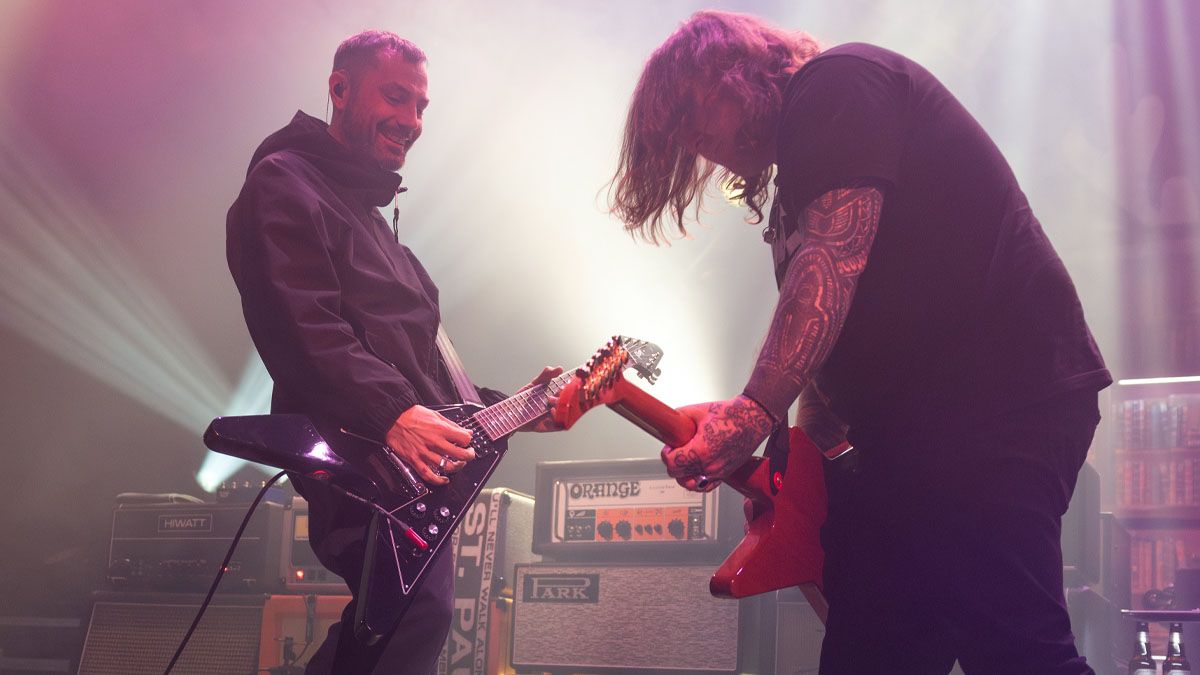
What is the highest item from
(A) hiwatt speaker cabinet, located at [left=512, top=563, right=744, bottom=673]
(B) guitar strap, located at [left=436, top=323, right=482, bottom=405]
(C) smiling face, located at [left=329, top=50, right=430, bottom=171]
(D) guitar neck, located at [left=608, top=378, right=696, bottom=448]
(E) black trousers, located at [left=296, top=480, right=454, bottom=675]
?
(C) smiling face, located at [left=329, top=50, right=430, bottom=171]

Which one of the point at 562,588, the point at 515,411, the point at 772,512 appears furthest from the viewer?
the point at 562,588

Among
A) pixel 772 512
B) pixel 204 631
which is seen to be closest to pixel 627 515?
pixel 204 631

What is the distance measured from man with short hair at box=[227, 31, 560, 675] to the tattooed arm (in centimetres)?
111

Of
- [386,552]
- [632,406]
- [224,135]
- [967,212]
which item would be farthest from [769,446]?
[224,135]

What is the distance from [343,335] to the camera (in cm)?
226

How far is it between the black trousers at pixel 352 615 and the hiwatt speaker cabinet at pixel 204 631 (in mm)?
1775

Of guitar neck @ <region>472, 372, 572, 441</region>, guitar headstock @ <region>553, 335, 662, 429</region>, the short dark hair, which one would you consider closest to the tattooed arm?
guitar headstock @ <region>553, 335, 662, 429</region>

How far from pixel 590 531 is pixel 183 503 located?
1883mm

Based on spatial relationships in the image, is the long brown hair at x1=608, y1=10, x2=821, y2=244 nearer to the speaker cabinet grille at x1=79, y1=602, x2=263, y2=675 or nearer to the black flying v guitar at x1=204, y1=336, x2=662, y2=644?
the black flying v guitar at x1=204, y1=336, x2=662, y2=644

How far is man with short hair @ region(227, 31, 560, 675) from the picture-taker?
2.22 meters

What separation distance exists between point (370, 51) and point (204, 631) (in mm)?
2643

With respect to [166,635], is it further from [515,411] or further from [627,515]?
[515,411]

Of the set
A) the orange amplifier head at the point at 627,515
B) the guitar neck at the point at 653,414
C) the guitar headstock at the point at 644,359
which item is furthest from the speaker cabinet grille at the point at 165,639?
the guitar neck at the point at 653,414

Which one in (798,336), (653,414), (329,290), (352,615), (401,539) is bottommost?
(352,615)
